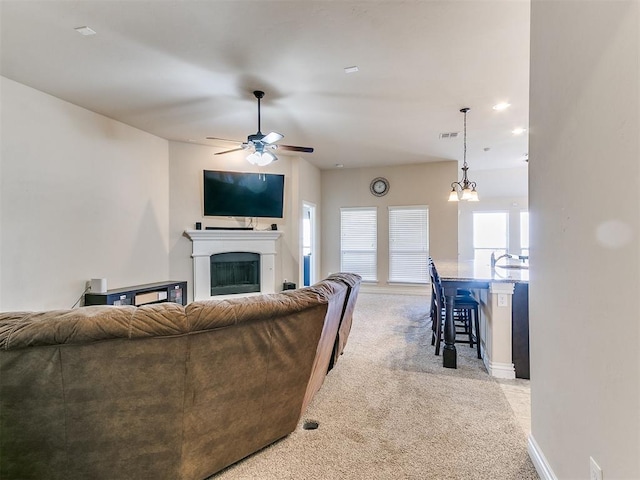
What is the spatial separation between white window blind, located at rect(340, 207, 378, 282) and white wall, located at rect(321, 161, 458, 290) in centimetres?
12

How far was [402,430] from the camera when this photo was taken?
6.89 feet

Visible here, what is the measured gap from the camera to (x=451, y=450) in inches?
74.9

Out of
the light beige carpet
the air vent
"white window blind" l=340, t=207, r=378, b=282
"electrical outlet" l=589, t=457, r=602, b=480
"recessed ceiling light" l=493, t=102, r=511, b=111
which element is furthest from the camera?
"white window blind" l=340, t=207, r=378, b=282

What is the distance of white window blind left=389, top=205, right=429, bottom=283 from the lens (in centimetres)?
712

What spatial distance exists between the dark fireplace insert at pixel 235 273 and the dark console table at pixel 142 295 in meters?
0.65

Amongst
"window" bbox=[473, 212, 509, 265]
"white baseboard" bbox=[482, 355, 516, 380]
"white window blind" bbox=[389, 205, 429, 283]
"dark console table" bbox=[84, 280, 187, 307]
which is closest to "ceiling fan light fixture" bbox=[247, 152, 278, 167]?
"dark console table" bbox=[84, 280, 187, 307]

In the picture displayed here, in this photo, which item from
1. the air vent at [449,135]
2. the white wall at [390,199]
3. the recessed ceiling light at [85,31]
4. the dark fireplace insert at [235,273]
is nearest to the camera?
the recessed ceiling light at [85,31]

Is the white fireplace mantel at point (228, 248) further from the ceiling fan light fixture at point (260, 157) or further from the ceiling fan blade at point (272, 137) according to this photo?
the ceiling fan blade at point (272, 137)

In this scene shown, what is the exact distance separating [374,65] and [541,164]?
1944 millimetres

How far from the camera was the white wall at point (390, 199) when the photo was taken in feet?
22.7

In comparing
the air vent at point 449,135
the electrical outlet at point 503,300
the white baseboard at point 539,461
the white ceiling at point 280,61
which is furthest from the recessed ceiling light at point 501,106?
the white baseboard at point 539,461

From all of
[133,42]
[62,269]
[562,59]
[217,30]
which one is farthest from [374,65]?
[62,269]

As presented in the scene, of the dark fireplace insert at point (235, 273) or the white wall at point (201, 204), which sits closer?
the white wall at point (201, 204)

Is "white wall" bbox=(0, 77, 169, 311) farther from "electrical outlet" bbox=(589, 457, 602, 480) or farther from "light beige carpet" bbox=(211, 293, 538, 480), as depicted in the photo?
"electrical outlet" bbox=(589, 457, 602, 480)
